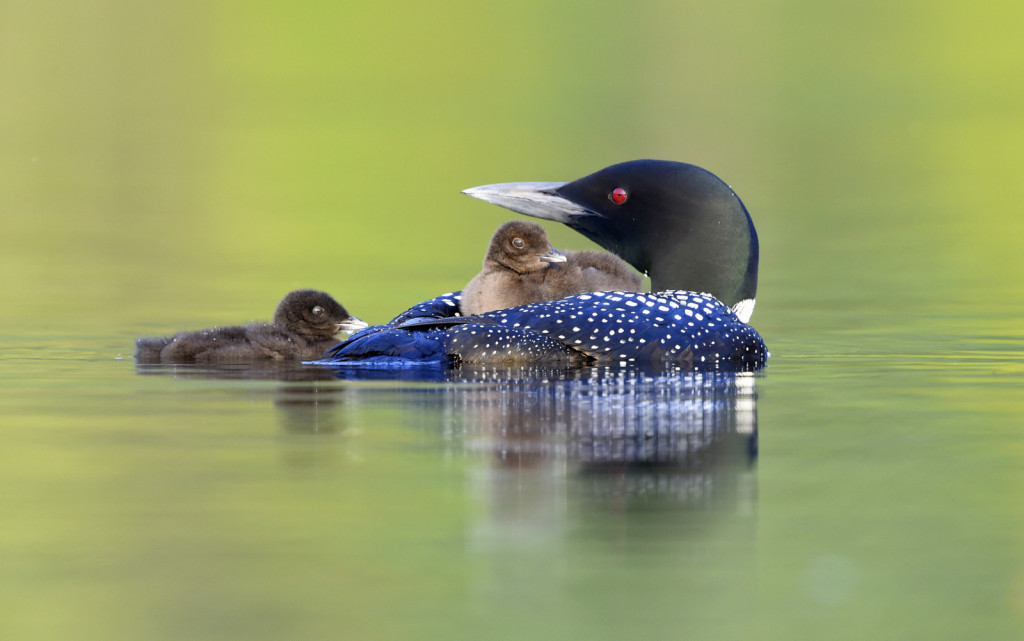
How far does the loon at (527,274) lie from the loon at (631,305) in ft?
0.46

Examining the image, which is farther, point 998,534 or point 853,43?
point 853,43

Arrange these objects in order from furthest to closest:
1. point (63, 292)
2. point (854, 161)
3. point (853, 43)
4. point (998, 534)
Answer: point (853, 43) → point (854, 161) → point (63, 292) → point (998, 534)

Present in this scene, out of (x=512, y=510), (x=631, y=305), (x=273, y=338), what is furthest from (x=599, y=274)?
(x=512, y=510)

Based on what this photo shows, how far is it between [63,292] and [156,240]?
11.0ft

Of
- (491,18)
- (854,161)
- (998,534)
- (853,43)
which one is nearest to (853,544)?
(998,534)

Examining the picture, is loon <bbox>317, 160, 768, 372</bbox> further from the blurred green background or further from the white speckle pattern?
the blurred green background

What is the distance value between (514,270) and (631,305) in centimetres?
73

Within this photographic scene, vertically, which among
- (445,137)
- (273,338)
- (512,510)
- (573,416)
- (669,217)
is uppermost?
(445,137)

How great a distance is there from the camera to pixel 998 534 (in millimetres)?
3430

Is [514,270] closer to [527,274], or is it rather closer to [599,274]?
[527,274]

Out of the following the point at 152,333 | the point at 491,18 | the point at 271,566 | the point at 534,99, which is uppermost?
the point at 491,18

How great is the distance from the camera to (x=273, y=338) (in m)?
6.29

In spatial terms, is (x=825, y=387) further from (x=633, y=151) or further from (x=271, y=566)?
(x=633, y=151)

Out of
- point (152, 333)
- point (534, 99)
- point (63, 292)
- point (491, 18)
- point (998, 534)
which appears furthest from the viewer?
point (491, 18)
